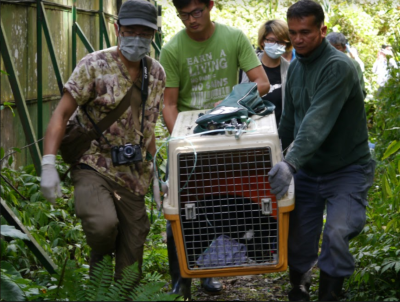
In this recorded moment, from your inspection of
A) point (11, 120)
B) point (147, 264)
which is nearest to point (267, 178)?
point (147, 264)

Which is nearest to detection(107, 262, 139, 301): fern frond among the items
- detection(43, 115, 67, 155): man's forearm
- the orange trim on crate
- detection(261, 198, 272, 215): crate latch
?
the orange trim on crate

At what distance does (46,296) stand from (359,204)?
6.40ft

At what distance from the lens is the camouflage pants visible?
451 centimetres

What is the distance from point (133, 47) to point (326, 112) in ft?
4.12

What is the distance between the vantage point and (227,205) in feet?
13.9

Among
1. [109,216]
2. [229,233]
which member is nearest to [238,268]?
[229,233]

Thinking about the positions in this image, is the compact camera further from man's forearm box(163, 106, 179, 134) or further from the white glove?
man's forearm box(163, 106, 179, 134)

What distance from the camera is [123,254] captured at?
4797mm

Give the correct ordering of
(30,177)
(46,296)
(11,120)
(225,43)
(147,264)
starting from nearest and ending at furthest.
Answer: (46,296)
(225,43)
(147,264)
(30,177)
(11,120)

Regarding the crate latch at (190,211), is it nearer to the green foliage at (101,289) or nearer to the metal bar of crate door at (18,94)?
the green foliage at (101,289)

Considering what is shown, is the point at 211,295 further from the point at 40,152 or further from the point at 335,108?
the point at 40,152

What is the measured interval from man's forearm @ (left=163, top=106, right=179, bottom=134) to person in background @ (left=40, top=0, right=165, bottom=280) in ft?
1.54

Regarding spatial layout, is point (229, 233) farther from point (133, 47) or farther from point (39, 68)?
point (39, 68)

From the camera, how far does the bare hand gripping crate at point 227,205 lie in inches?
164
